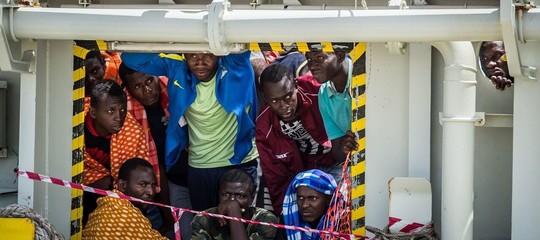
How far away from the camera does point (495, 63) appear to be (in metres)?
8.43

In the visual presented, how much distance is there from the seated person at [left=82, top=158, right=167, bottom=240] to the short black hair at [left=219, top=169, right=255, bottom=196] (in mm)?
639

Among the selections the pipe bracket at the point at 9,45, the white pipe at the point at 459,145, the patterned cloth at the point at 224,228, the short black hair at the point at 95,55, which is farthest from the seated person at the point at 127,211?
the white pipe at the point at 459,145

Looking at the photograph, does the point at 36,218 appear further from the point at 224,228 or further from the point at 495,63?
the point at 495,63

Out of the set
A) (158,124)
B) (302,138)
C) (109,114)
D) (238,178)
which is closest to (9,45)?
(109,114)

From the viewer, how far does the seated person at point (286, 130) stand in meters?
9.40

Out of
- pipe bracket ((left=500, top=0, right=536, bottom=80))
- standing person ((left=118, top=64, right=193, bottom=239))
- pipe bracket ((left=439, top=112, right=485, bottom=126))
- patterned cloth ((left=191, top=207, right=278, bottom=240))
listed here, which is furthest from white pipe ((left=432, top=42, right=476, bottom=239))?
standing person ((left=118, top=64, right=193, bottom=239))

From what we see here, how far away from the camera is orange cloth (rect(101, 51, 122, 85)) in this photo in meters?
9.80

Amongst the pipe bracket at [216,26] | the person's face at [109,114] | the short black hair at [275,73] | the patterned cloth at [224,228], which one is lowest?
the patterned cloth at [224,228]

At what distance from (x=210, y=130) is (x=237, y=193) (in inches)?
22.6

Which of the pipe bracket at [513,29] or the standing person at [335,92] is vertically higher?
the pipe bracket at [513,29]

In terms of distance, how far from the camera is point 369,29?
7.86 metres

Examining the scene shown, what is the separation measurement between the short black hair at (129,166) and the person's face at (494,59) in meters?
2.96

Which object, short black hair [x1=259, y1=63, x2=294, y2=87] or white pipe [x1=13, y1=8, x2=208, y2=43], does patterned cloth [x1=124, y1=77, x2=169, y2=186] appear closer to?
short black hair [x1=259, y1=63, x2=294, y2=87]

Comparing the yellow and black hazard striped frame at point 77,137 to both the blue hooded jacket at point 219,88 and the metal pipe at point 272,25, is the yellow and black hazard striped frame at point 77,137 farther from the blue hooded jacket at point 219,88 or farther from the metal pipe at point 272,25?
the metal pipe at point 272,25
